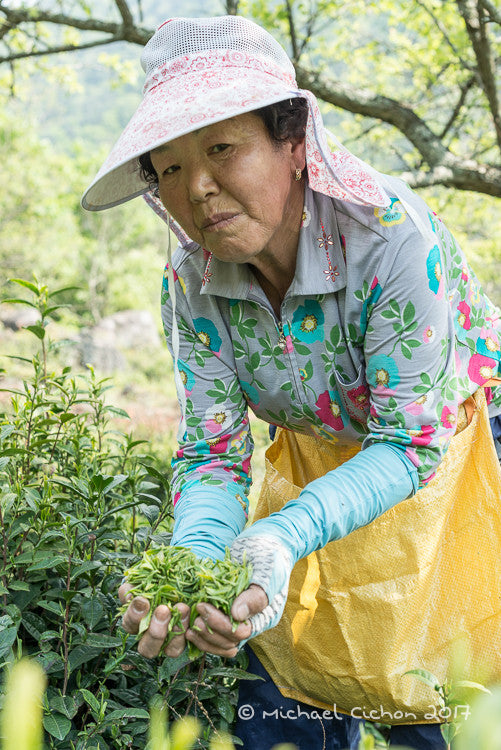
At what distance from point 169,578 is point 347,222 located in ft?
2.70

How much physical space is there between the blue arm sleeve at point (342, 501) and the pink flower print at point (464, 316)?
401 mm

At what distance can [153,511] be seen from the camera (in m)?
1.93

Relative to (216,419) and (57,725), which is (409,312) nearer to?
(216,419)

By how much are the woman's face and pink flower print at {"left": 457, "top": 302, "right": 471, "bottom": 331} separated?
48 cm

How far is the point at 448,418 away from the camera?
5.09 feet

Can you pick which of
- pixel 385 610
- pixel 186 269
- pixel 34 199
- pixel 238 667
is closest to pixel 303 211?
pixel 186 269

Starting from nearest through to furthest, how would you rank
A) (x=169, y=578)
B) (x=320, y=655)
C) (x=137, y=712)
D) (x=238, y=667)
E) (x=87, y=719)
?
(x=169, y=578)
(x=137, y=712)
(x=87, y=719)
(x=320, y=655)
(x=238, y=667)

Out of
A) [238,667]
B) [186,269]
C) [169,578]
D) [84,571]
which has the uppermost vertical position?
[186,269]

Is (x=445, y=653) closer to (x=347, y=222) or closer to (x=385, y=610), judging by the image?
(x=385, y=610)

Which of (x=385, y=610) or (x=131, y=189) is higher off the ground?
(x=131, y=189)

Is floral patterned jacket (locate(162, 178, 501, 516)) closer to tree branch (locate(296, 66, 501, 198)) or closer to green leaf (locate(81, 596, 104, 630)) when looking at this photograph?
green leaf (locate(81, 596, 104, 630))

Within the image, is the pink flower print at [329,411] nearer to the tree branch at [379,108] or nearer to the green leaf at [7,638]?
the green leaf at [7,638]

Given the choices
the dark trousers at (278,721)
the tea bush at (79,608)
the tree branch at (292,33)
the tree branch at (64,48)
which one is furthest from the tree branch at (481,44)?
the dark trousers at (278,721)

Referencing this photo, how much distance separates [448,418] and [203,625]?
0.68 m
